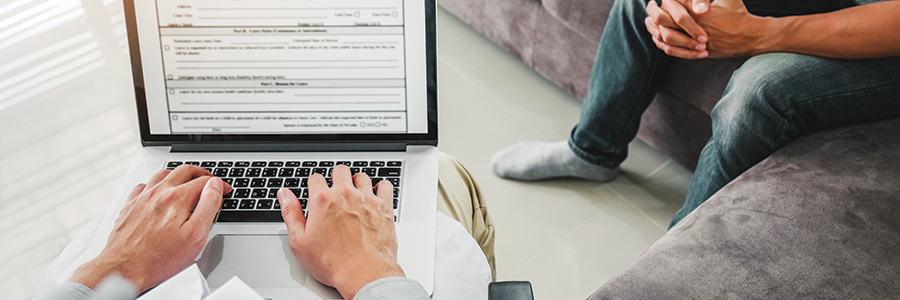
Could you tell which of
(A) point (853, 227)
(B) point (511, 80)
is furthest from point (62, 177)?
(A) point (853, 227)

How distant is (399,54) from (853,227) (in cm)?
61

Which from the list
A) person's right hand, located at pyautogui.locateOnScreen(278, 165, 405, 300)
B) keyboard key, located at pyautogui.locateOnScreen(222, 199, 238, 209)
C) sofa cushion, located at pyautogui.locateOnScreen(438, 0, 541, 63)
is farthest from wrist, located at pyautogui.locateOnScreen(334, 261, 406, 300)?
sofa cushion, located at pyautogui.locateOnScreen(438, 0, 541, 63)

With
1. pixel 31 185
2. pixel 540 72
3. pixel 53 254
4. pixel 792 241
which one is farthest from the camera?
pixel 540 72

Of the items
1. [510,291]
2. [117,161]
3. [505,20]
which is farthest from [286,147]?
[505,20]

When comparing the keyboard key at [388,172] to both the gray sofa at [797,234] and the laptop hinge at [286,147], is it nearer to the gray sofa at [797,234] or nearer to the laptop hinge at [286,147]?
the laptop hinge at [286,147]

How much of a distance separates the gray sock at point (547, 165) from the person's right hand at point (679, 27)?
0.36 meters

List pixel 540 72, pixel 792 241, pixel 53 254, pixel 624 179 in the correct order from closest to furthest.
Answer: pixel 792 241
pixel 53 254
pixel 624 179
pixel 540 72

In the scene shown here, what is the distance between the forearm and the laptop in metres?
0.61

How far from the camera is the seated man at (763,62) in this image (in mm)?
904

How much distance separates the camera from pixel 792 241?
0.73 meters

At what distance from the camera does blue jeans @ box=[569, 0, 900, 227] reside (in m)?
0.90

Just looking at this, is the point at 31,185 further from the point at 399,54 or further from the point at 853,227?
the point at 853,227

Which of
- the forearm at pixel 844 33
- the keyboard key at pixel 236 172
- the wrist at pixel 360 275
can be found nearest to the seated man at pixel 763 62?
the forearm at pixel 844 33

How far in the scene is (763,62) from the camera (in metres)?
0.97
